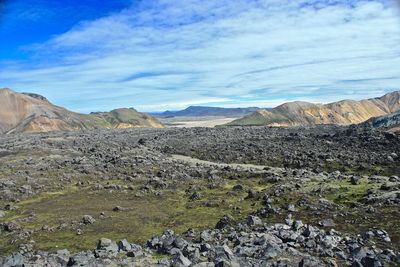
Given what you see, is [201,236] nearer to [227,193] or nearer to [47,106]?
[227,193]

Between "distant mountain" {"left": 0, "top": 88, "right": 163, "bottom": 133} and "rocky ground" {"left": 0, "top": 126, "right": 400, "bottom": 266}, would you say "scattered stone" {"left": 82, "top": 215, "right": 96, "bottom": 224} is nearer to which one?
"rocky ground" {"left": 0, "top": 126, "right": 400, "bottom": 266}

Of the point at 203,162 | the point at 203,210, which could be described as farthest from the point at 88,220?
the point at 203,162

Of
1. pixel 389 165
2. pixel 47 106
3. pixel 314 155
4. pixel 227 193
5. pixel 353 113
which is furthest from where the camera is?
pixel 353 113

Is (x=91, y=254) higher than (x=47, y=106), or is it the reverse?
(x=47, y=106)

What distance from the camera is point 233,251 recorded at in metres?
17.1

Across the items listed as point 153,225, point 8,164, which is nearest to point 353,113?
point 8,164

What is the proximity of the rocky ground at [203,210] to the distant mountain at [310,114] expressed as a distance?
9970 cm

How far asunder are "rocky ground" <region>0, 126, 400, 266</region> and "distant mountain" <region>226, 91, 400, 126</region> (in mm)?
99697

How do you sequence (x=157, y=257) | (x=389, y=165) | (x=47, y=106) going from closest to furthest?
(x=157, y=257)
(x=389, y=165)
(x=47, y=106)

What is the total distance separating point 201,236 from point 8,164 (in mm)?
32126

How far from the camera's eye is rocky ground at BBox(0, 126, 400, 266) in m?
16.8

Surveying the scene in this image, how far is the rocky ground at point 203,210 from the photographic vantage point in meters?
16.8

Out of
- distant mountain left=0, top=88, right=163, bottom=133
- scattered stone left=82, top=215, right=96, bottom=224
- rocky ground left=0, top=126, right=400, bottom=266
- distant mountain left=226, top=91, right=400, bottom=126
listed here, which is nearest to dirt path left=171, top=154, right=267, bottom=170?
rocky ground left=0, top=126, right=400, bottom=266

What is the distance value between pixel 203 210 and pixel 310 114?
13695 cm
